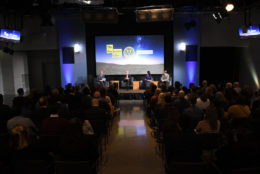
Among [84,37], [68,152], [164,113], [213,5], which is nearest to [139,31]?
[84,37]

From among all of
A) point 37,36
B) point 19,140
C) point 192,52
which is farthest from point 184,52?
point 19,140

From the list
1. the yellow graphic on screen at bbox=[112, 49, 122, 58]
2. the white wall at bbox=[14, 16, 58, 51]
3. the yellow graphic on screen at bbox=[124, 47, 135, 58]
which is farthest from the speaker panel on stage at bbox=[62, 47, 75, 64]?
the yellow graphic on screen at bbox=[124, 47, 135, 58]

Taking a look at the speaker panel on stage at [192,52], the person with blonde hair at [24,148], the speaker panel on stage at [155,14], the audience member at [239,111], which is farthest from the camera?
the speaker panel on stage at [192,52]

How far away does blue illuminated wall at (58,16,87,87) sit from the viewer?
12180 millimetres

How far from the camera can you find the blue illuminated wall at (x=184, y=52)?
12.0m

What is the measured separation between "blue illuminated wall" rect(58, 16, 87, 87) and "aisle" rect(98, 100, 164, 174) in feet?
19.5

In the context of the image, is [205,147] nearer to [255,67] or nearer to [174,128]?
[174,128]

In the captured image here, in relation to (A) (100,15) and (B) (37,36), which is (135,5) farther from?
(B) (37,36)

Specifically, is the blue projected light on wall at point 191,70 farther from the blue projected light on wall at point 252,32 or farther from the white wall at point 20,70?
the white wall at point 20,70

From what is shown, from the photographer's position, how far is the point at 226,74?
43.1ft

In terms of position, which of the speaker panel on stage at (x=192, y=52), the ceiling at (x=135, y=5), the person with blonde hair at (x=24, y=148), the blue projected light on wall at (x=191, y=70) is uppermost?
the ceiling at (x=135, y=5)

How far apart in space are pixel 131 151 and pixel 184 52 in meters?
8.61

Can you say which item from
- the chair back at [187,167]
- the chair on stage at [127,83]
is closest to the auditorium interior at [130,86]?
the chair back at [187,167]

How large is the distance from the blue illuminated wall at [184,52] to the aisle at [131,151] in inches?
231
